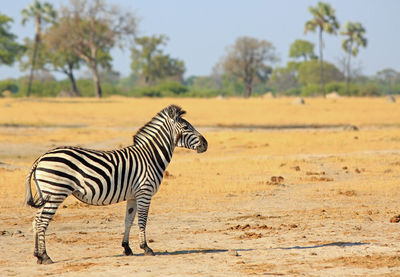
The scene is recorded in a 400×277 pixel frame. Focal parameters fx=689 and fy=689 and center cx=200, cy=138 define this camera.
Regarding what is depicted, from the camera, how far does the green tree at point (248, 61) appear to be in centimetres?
9688

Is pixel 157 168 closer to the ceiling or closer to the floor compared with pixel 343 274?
closer to the ceiling

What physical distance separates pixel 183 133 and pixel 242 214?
12.3 ft

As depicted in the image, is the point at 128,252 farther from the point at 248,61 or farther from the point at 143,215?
the point at 248,61

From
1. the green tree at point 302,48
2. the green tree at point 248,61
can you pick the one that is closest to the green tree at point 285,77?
the green tree at point 302,48

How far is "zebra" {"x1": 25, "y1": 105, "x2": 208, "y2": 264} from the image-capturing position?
8156 millimetres

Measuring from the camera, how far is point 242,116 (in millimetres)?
45312

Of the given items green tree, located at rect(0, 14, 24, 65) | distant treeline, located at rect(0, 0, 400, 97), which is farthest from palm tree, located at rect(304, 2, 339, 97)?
green tree, located at rect(0, 14, 24, 65)

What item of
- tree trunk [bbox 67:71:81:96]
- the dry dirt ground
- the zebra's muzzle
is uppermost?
tree trunk [bbox 67:71:81:96]

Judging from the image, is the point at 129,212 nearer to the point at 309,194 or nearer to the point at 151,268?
the point at 151,268

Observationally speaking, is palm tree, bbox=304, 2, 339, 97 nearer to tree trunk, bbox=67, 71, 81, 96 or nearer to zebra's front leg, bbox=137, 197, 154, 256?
tree trunk, bbox=67, 71, 81, 96

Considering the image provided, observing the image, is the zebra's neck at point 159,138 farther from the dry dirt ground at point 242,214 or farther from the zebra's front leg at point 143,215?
the dry dirt ground at point 242,214

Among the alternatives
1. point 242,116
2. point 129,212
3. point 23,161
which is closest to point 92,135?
point 23,161

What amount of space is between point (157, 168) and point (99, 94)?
203 ft

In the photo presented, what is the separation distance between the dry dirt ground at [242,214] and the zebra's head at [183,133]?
1428 mm
